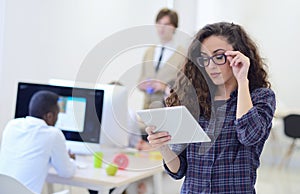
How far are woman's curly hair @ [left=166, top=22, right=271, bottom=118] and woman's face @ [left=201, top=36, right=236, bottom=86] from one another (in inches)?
0.7

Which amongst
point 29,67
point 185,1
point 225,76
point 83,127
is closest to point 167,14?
point 29,67

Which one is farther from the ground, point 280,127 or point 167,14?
point 167,14

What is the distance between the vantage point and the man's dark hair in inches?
88.4

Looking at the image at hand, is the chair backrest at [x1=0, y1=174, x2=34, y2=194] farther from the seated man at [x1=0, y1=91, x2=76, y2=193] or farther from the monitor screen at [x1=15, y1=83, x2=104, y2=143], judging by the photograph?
the monitor screen at [x1=15, y1=83, x2=104, y2=143]

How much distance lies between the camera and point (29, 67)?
356cm

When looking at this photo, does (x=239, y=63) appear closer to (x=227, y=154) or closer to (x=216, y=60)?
(x=216, y=60)

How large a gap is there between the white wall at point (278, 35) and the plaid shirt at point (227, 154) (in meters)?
4.80

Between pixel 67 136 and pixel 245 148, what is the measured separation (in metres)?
1.51

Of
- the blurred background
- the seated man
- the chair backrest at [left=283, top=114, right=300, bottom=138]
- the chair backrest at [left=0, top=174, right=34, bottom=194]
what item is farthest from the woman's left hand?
the chair backrest at [left=283, top=114, right=300, bottom=138]

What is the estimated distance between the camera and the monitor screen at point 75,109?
8.36 feet

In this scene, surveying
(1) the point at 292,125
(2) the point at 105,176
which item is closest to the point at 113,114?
(2) the point at 105,176

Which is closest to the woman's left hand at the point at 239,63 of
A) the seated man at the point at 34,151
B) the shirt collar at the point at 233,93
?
the shirt collar at the point at 233,93

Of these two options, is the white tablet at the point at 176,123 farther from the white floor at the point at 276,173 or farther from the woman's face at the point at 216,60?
the white floor at the point at 276,173

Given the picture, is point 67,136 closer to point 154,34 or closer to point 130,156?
point 130,156
